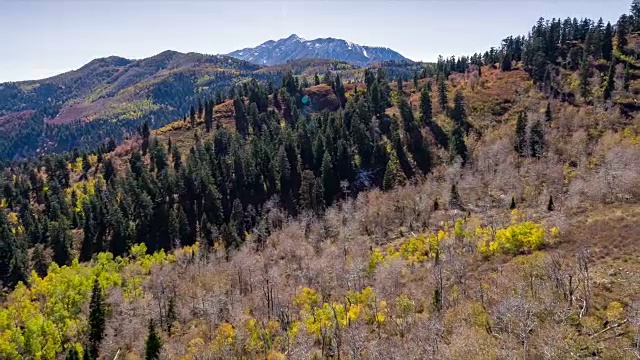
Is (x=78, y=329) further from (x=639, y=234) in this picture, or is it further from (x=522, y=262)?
(x=639, y=234)

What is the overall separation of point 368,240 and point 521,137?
79025 mm

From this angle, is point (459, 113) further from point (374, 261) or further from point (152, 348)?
point (152, 348)

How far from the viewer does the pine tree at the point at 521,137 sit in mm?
156500

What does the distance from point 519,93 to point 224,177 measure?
136 meters

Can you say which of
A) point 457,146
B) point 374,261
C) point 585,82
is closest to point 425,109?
point 457,146

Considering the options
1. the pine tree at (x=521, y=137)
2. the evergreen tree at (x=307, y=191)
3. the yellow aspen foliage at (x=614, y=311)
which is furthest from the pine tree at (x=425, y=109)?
the yellow aspen foliage at (x=614, y=311)

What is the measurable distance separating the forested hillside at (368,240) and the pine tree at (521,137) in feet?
2.53

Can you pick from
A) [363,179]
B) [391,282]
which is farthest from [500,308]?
[363,179]

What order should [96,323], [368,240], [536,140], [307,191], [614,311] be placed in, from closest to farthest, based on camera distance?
[614,311] < [96,323] < [368,240] < [307,191] < [536,140]

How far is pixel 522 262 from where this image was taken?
82.7m

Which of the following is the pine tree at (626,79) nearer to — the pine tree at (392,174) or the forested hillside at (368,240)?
the forested hillside at (368,240)

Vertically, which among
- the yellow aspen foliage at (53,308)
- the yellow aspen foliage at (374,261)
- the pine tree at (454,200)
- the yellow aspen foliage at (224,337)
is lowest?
the yellow aspen foliage at (53,308)

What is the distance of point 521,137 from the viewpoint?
160m

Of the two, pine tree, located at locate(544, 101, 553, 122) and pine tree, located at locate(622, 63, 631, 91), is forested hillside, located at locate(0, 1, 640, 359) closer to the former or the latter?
pine tree, located at locate(622, 63, 631, 91)
